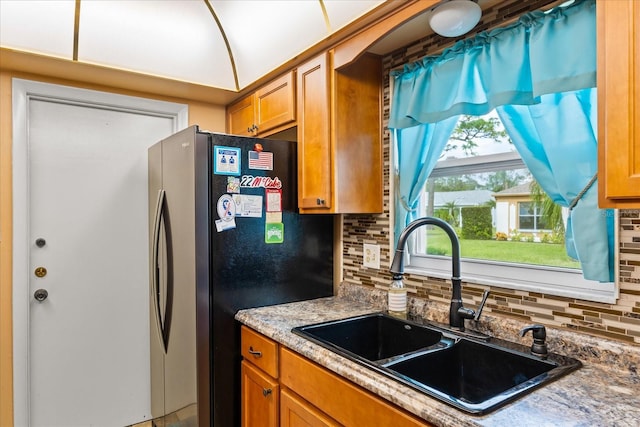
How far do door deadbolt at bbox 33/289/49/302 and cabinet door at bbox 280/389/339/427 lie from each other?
1.63m

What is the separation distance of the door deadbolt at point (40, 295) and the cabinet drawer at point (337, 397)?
1.61 metres

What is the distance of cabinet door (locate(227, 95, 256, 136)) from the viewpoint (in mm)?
2434

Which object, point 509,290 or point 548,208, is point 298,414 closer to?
point 509,290

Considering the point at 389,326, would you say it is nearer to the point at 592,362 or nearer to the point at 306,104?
the point at 592,362

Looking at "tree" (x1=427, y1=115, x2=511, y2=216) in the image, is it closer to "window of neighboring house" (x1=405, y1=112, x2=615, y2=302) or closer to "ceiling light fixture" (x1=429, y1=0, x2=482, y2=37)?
"window of neighboring house" (x1=405, y1=112, x2=615, y2=302)

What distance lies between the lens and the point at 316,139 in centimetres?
188

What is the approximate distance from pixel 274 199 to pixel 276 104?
22.5 inches

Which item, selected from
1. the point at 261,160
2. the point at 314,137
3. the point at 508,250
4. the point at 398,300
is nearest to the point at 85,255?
the point at 261,160

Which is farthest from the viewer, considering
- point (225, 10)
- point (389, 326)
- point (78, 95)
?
point (78, 95)

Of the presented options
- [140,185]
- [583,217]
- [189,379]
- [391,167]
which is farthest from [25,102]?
[583,217]

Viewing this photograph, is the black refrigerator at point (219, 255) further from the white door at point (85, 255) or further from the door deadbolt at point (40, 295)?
the door deadbolt at point (40, 295)

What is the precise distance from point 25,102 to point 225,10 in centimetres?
122

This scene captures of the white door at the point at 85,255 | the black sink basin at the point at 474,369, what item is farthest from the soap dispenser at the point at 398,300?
the white door at the point at 85,255

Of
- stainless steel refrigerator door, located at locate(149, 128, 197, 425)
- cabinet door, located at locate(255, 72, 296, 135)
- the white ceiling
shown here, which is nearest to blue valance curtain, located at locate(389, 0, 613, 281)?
the white ceiling
